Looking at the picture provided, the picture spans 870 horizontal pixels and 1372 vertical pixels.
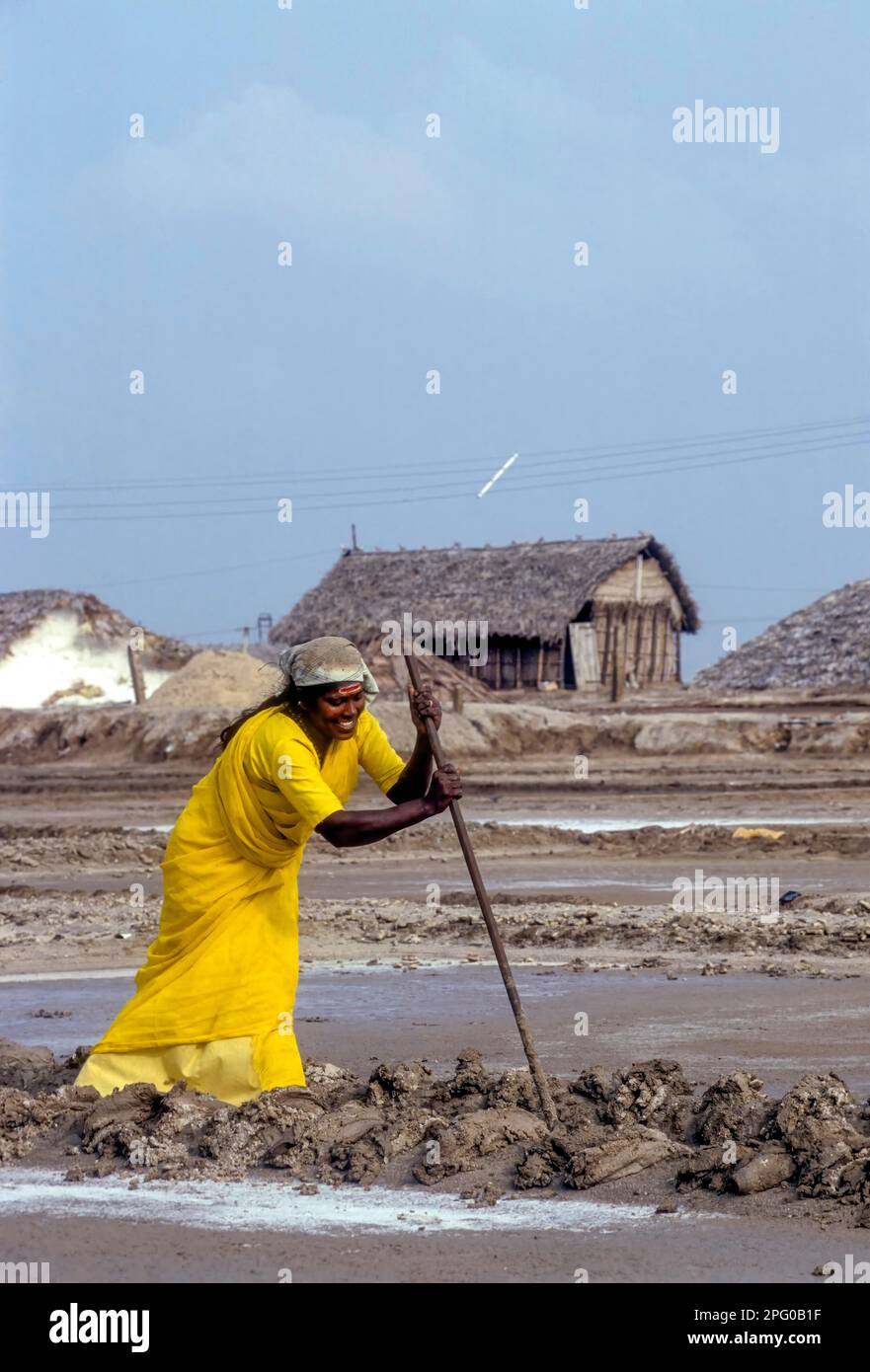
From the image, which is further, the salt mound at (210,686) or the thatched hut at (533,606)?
the thatched hut at (533,606)

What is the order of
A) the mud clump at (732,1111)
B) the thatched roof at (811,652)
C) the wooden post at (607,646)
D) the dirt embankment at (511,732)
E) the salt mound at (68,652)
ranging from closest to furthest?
A: the mud clump at (732,1111) → the dirt embankment at (511,732) → the thatched roof at (811,652) → the wooden post at (607,646) → the salt mound at (68,652)

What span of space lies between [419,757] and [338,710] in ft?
1.06

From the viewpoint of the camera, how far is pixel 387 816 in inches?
208

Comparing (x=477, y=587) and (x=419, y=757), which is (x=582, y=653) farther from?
(x=419, y=757)

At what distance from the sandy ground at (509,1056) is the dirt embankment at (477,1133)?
0.01m

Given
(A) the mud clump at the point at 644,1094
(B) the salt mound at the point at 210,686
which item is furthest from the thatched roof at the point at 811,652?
(A) the mud clump at the point at 644,1094

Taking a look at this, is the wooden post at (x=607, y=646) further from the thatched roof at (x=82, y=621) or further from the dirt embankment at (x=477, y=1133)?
the dirt embankment at (x=477, y=1133)

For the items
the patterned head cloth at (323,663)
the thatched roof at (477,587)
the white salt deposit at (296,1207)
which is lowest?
the white salt deposit at (296,1207)

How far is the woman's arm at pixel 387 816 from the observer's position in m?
5.28

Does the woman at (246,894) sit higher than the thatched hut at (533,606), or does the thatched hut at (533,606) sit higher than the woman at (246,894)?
the thatched hut at (533,606)

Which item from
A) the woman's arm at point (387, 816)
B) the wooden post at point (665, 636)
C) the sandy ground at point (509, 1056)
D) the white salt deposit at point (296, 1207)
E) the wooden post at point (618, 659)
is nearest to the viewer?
the sandy ground at point (509, 1056)

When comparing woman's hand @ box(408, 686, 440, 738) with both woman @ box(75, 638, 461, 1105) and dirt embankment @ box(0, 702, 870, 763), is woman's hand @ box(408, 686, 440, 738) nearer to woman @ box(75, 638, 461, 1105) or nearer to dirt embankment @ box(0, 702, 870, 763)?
woman @ box(75, 638, 461, 1105)

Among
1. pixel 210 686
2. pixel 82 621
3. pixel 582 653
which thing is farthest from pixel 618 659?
pixel 82 621
